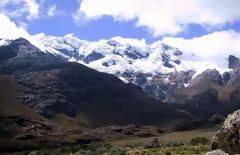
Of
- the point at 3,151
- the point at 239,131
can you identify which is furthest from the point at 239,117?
the point at 3,151

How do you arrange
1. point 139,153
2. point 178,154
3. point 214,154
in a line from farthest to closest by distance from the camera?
point 139,153 < point 178,154 < point 214,154

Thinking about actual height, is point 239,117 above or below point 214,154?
above

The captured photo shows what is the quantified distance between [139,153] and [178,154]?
824 centimetres

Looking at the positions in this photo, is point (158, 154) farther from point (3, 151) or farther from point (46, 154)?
point (3, 151)

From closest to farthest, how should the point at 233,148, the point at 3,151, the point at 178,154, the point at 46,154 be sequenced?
the point at 233,148, the point at 178,154, the point at 46,154, the point at 3,151

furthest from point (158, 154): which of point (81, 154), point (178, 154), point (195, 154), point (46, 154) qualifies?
point (46, 154)

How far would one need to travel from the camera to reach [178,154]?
203 feet

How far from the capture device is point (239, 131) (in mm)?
32906

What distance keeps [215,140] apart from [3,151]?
539 feet

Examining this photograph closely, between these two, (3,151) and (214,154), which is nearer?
(214,154)

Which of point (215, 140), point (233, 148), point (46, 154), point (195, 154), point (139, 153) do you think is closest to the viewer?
point (233, 148)

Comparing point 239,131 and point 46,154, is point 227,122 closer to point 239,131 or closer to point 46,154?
point 239,131

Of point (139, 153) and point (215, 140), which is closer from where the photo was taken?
point (215, 140)

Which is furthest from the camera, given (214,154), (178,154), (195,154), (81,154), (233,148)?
(81,154)
